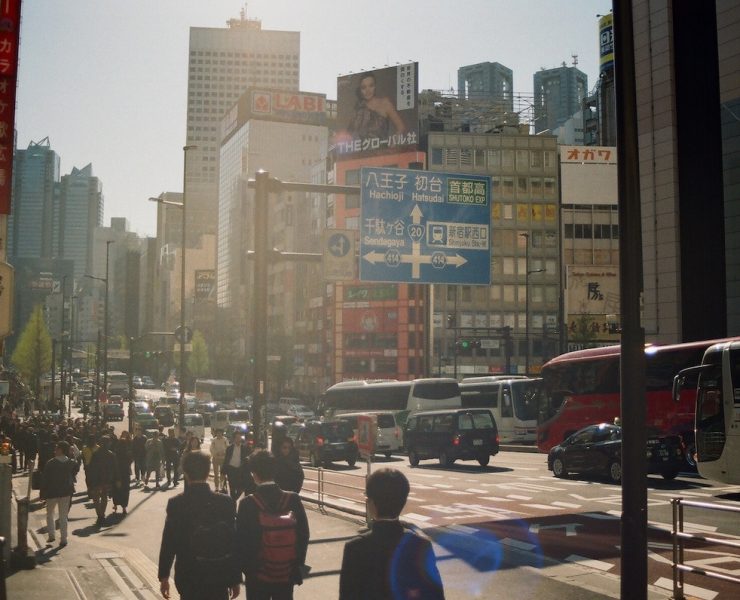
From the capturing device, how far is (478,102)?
11181cm

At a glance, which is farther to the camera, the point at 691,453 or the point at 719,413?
the point at 691,453

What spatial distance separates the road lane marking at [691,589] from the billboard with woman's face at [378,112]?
286 feet

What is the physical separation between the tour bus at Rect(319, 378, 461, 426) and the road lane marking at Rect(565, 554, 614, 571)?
1333 inches

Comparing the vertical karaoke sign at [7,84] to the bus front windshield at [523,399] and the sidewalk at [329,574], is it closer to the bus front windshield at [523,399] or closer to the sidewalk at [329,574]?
the sidewalk at [329,574]

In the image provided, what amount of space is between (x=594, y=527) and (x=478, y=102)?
10169 cm

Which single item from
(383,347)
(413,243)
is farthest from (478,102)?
(413,243)

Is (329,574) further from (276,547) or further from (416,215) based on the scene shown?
(416,215)

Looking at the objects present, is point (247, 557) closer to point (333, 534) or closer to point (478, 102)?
point (333, 534)

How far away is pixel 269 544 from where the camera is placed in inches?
257

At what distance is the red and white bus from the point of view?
89.2 feet

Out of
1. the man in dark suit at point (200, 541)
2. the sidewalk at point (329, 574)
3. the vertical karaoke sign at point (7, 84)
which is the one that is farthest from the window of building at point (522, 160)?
the man in dark suit at point (200, 541)

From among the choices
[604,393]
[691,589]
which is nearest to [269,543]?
[691,589]

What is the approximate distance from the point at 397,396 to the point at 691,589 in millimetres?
38106

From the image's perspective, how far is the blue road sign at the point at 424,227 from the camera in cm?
1903
